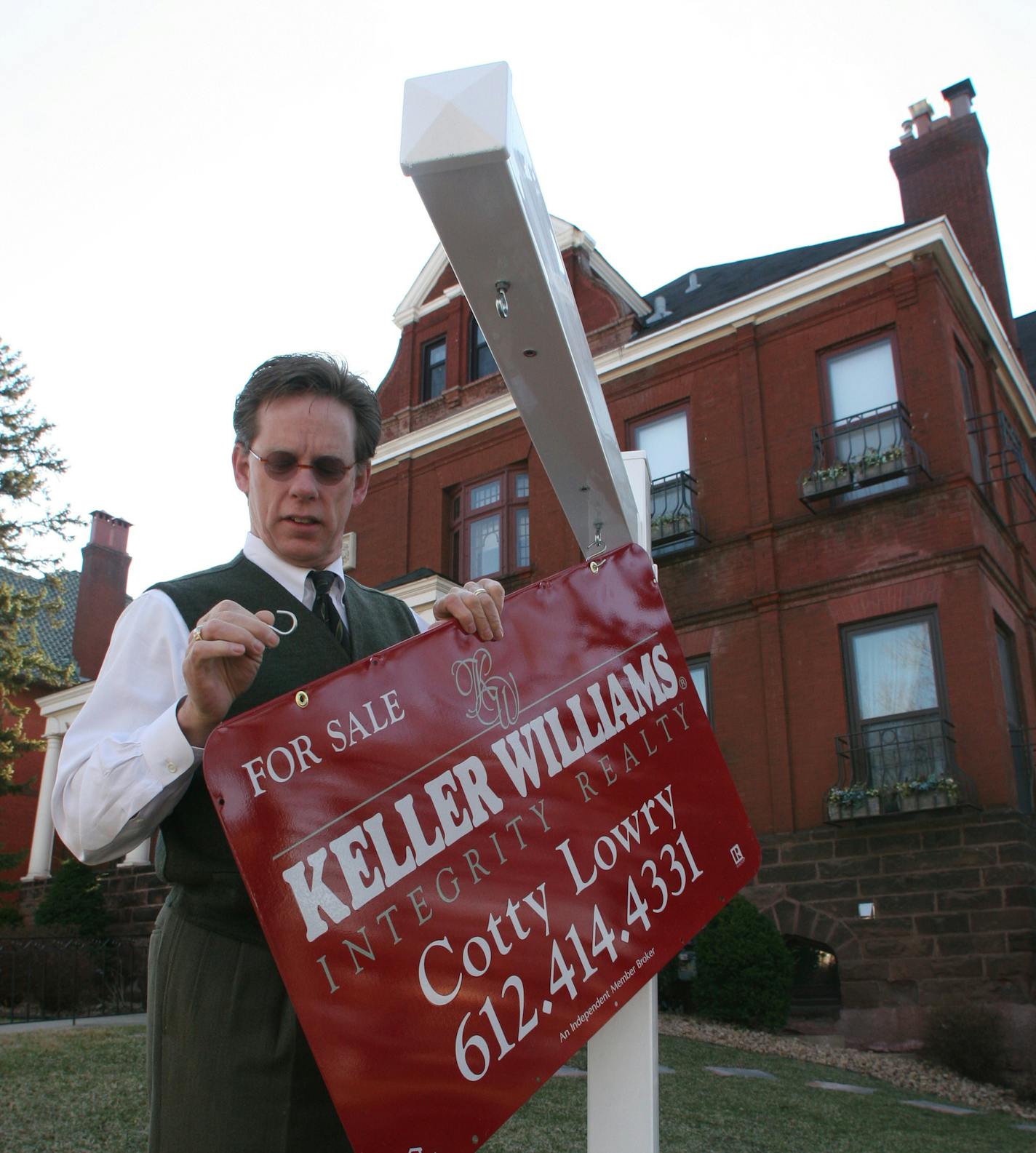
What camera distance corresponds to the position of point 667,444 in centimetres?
1636

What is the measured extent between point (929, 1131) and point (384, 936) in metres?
7.04

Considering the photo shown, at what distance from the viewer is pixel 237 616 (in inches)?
58.8

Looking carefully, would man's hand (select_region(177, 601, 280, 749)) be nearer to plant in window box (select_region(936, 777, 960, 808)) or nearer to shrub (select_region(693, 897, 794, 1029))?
shrub (select_region(693, 897, 794, 1029))

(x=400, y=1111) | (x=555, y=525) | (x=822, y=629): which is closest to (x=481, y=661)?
(x=400, y=1111)

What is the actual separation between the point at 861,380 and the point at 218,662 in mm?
14435

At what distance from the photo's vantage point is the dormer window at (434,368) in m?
20.0

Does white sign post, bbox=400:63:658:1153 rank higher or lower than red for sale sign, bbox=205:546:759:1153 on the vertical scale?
higher

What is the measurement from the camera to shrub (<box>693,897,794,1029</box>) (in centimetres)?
1173

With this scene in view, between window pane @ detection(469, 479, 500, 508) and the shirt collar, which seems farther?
window pane @ detection(469, 479, 500, 508)

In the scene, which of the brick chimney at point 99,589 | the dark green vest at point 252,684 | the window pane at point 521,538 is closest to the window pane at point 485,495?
the window pane at point 521,538

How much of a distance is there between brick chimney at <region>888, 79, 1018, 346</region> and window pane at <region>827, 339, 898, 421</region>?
4426 millimetres

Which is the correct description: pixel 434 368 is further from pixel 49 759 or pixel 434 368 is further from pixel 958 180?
pixel 49 759

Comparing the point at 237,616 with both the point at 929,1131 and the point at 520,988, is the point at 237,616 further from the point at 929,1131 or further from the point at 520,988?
the point at 929,1131

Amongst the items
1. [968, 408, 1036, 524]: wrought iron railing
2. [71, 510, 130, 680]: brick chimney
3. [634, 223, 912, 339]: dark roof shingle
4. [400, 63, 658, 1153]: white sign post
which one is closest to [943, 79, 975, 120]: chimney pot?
[634, 223, 912, 339]: dark roof shingle
